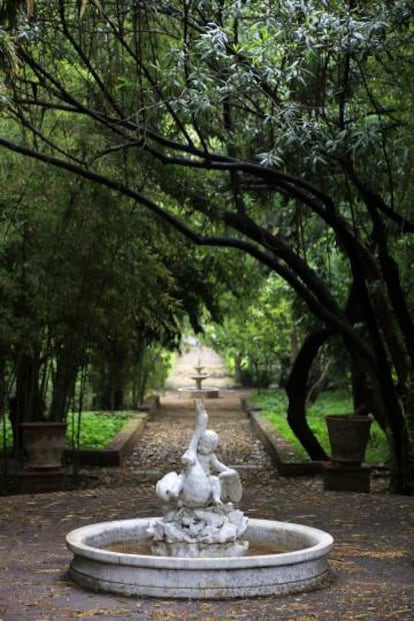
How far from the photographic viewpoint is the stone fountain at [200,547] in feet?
23.4

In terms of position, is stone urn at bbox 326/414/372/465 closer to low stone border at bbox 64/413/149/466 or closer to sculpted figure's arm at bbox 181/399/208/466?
low stone border at bbox 64/413/149/466

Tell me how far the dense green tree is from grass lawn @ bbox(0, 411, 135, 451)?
528 centimetres

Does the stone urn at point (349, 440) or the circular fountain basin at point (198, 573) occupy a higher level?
the stone urn at point (349, 440)

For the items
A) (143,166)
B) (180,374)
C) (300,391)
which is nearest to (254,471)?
(300,391)

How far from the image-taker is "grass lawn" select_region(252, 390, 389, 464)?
18750 mm

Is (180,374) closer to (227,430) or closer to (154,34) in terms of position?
(227,430)

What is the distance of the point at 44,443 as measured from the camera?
13.8 meters

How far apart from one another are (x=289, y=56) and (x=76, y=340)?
5116mm

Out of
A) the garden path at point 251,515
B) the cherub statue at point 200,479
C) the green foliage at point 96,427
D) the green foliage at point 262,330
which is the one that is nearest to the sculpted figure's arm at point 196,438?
the cherub statue at point 200,479

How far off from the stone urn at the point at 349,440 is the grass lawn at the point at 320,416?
8.99ft

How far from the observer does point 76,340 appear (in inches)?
559

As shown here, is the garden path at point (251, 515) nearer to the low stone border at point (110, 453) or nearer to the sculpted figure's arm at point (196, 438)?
the low stone border at point (110, 453)

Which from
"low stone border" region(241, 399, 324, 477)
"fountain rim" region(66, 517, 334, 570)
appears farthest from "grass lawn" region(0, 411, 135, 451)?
"fountain rim" region(66, 517, 334, 570)

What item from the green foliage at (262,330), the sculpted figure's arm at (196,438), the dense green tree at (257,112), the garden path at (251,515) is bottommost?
the garden path at (251,515)
